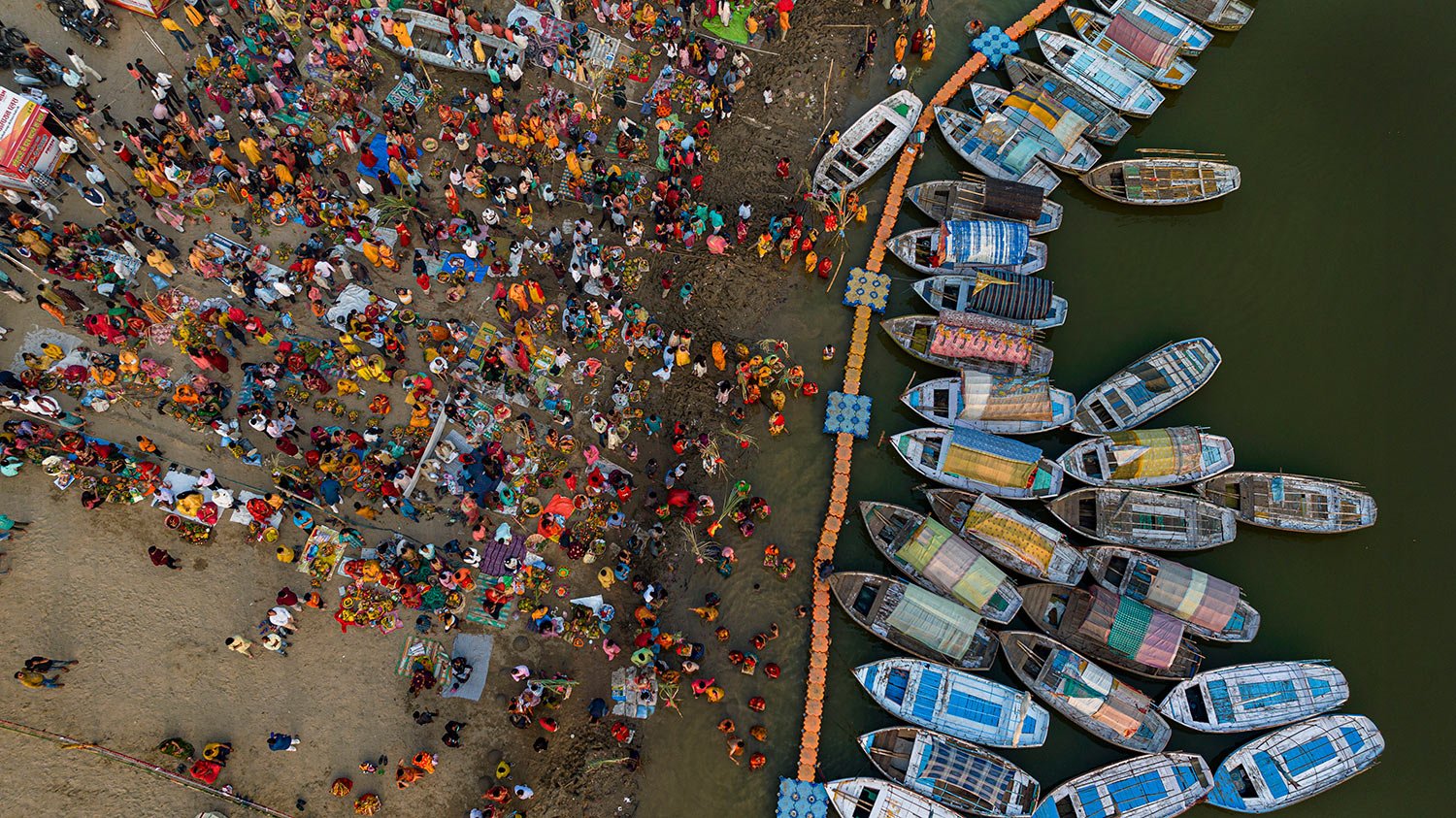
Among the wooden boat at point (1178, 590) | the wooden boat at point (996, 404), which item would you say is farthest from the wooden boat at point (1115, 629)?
the wooden boat at point (996, 404)

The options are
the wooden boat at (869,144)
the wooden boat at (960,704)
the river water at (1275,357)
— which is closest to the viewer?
the wooden boat at (960,704)

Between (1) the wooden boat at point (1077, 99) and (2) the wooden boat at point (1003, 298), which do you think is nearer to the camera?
(2) the wooden boat at point (1003, 298)

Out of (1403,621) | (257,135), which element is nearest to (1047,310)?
(1403,621)

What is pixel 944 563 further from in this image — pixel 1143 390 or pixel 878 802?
pixel 1143 390

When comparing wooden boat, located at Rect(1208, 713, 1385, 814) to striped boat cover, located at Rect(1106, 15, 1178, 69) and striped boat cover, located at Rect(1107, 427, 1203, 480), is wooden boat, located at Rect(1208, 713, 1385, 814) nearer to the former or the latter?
striped boat cover, located at Rect(1107, 427, 1203, 480)

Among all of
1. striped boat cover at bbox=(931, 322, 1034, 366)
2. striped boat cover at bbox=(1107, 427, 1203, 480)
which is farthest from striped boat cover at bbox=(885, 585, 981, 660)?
striped boat cover at bbox=(931, 322, 1034, 366)

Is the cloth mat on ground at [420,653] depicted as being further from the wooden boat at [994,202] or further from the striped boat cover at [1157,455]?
the wooden boat at [994,202]

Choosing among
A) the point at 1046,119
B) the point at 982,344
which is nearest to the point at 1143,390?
the point at 982,344
